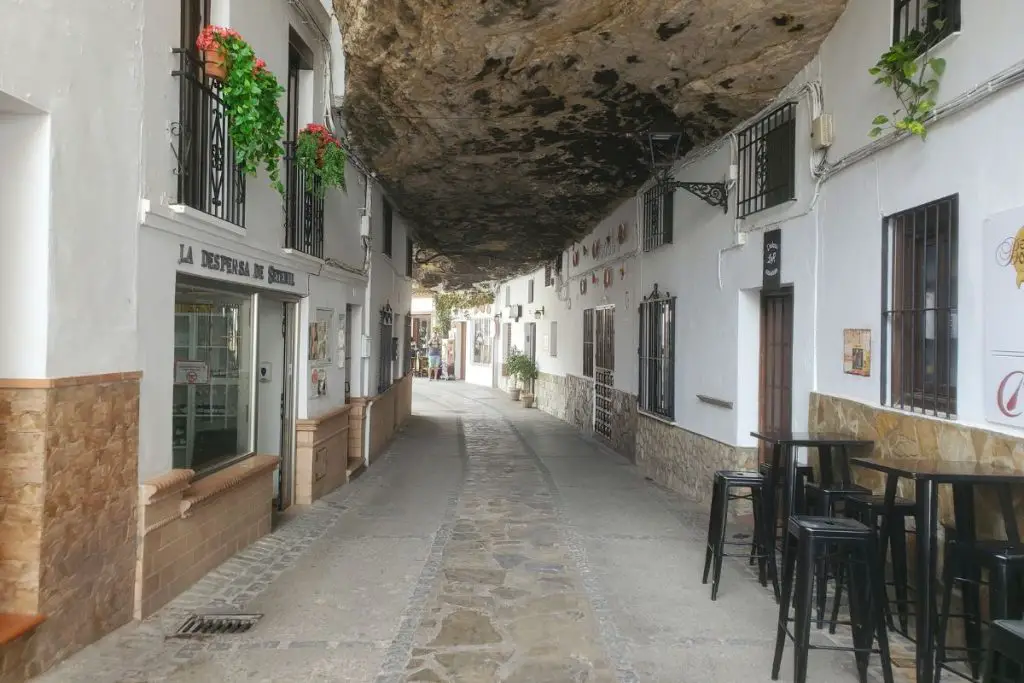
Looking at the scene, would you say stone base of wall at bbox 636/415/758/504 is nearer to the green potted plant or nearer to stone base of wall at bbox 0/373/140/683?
stone base of wall at bbox 0/373/140/683

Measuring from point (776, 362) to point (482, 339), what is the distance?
25.1m

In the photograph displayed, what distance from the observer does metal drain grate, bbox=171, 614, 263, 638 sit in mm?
4414

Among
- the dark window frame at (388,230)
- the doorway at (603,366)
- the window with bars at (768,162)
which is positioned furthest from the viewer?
the doorway at (603,366)

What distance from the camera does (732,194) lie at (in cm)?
755

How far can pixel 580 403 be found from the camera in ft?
52.3

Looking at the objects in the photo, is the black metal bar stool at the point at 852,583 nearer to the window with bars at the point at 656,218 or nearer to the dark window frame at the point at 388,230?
the window with bars at the point at 656,218

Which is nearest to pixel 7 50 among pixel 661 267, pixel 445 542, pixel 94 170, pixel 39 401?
pixel 94 170

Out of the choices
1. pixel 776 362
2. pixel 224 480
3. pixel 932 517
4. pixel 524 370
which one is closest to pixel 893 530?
pixel 932 517

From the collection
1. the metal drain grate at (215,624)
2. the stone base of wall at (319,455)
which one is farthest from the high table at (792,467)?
the stone base of wall at (319,455)

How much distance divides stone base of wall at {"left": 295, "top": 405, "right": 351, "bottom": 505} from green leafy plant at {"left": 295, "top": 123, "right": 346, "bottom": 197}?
2.71m

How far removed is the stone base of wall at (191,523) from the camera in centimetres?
457

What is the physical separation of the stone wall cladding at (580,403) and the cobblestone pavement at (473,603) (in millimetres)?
6128

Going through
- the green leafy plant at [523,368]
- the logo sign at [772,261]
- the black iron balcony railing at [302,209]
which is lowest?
the green leafy plant at [523,368]

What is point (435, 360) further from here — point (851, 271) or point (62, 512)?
point (62, 512)
